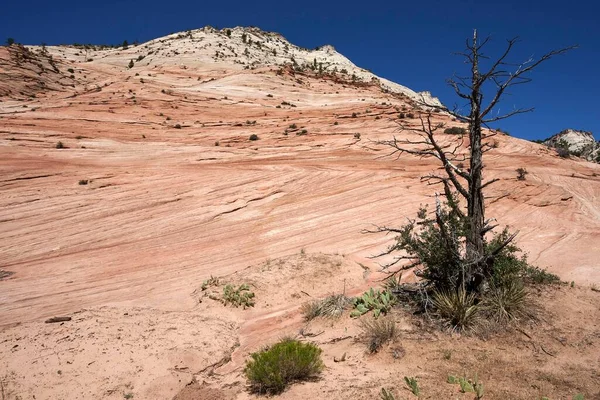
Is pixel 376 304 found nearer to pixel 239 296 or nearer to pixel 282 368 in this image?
pixel 282 368

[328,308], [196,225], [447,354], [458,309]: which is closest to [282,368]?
[447,354]

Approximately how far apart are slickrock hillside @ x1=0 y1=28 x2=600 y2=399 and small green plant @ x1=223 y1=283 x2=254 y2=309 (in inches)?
9.4

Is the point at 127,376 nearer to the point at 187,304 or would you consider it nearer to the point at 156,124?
the point at 187,304

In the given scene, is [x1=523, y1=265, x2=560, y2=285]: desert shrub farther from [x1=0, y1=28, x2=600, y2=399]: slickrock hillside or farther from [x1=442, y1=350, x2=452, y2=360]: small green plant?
[x1=442, y1=350, x2=452, y2=360]: small green plant

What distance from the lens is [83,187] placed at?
45.5 ft

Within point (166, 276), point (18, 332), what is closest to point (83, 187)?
point (166, 276)

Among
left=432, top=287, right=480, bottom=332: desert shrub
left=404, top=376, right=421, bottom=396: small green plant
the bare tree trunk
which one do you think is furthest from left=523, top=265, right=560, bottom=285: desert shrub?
left=404, top=376, right=421, bottom=396: small green plant

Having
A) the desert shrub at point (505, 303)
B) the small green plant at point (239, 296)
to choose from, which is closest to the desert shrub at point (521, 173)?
the desert shrub at point (505, 303)

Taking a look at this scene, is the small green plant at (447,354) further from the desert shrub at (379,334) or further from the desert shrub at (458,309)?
the desert shrub at (379,334)

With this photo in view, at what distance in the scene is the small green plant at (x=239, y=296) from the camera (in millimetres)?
8984

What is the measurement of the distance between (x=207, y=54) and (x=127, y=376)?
38732 mm

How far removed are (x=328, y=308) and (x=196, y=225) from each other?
6.42 metres

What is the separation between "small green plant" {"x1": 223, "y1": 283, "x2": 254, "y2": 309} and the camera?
354 inches

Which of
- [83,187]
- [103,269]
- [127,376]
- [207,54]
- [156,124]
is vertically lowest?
[127,376]
